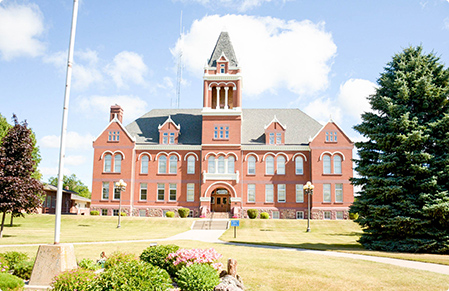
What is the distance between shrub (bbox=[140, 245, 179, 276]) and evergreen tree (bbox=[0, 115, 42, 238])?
16565 mm

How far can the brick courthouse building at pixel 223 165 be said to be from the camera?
155 ft

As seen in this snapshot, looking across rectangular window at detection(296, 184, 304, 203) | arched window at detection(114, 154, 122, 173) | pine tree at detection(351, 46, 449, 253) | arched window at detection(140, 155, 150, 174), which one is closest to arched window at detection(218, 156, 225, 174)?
arched window at detection(140, 155, 150, 174)

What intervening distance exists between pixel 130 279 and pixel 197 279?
1929mm

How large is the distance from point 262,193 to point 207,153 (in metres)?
8.62

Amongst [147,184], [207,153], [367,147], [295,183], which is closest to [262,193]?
[295,183]

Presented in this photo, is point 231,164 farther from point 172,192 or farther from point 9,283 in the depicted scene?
point 9,283

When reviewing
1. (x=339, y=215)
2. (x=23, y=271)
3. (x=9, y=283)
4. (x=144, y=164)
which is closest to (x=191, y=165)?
(x=144, y=164)

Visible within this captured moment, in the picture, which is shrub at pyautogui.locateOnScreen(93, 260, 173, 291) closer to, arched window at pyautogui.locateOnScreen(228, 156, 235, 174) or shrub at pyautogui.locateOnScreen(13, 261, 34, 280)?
shrub at pyautogui.locateOnScreen(13, 261, 34, 280)

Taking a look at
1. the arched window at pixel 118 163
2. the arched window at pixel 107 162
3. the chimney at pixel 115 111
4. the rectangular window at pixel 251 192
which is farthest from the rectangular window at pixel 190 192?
the chimney at pixel 115 111

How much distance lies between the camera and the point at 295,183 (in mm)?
47969

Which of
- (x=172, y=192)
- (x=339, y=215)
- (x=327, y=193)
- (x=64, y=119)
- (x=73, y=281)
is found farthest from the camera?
(x=172, y=192)

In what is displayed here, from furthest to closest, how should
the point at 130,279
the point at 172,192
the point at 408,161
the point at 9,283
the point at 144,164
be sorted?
1. the point at 144,164
2. the point at 172,192
3. the point at 408,161
4. the point at 9,283
5. the point at 130,279

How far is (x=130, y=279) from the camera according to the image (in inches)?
334

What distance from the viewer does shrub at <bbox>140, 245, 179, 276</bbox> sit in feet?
38.6
